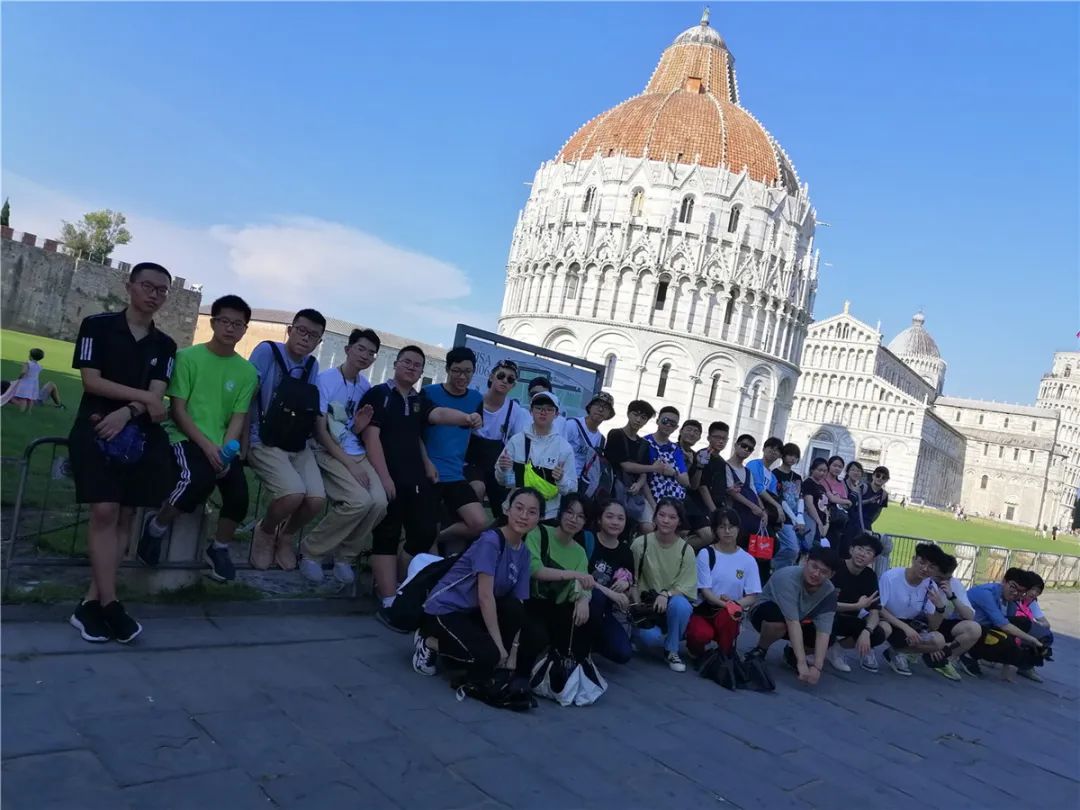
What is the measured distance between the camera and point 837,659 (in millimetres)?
8141

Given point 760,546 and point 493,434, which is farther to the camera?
point 760,546

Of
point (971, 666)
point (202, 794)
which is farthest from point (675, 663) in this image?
point (971, 666)

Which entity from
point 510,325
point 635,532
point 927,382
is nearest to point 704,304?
point 510,325

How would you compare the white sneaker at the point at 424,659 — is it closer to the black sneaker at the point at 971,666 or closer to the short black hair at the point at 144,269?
the short black hair at the point at 144,269

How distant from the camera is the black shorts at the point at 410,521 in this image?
6.35 metres

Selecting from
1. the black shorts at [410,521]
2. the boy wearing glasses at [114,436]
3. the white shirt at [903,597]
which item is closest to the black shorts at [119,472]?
the boy wearing glasses at [114,436]

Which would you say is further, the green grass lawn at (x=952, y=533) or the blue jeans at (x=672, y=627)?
the green grass lawn at (x=952, y=533)

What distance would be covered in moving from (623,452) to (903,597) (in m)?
3.37

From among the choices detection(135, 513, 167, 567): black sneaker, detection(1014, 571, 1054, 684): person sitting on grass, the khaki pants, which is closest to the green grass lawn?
detection(1014, 571, 1054, 684): person sitting on grass

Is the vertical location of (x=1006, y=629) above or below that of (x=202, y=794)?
above

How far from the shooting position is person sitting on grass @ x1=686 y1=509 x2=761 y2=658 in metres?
6.89

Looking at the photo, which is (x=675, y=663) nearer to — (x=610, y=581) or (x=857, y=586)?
(x=610, y=581)

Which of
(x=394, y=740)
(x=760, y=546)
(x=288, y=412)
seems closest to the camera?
(x=394, y=740)

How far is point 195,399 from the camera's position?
5.37m
